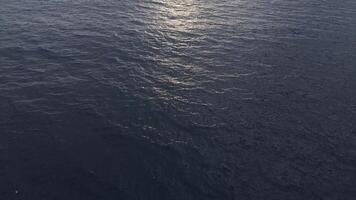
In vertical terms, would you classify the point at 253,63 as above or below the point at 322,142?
above

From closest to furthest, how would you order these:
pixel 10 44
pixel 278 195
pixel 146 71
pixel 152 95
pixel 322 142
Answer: pixel 278 195, pixel 322 142, pixel 152 95, pixel 146 71, pixel 10 44

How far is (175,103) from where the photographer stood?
146 feet

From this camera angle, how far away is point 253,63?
53.4 metres

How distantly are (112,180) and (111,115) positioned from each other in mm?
10340

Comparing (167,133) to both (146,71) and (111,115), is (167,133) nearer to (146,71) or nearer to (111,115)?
(111,115)

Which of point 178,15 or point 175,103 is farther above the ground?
point 178,15

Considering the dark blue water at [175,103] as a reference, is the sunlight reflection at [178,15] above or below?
above

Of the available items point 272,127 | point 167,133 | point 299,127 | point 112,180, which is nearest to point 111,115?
point 167,133

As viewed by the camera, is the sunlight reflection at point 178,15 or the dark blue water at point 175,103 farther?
the sunlight reflection at point 178,15

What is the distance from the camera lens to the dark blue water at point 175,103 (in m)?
34.0

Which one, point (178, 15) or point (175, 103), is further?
point (178, 15)

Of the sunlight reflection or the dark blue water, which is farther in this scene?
the sunlight reflection

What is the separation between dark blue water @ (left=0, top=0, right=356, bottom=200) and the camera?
33969 mm

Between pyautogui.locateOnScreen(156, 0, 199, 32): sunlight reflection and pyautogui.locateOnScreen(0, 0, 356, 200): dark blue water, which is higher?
pyautogui.locateOnScreen(156, 0, 199, 32): sunlight reflection
